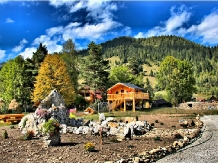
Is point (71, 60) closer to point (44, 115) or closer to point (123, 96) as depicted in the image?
point (123, 96)

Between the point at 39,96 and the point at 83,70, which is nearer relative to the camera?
the point at 39,96

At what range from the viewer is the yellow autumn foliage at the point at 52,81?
159ft

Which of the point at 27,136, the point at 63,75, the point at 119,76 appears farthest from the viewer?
the point at 119,76

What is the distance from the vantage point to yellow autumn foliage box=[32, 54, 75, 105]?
48562mm

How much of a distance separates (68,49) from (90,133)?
51.4 metres

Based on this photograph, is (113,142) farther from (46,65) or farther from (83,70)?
(83,70)

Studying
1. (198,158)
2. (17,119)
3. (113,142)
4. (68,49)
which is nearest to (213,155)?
(198,158)

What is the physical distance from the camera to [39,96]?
48.3m

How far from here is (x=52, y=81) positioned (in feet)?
161

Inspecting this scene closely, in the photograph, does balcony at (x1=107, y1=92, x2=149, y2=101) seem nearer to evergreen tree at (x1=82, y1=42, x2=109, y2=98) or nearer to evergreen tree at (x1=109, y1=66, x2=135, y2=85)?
evergreen tree at (x1=82, y1=42, x2=109, y2=98)

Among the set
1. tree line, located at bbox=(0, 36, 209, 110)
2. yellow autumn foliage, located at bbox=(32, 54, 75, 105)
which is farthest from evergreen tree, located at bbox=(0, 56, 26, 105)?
yellow autumn foliage, located at bbox=(32, 54, 75, 105)

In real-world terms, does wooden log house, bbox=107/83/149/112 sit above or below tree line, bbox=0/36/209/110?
below

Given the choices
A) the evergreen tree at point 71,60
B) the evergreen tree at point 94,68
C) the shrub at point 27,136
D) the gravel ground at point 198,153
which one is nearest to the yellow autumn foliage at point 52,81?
the evergreen tree at point 94,68

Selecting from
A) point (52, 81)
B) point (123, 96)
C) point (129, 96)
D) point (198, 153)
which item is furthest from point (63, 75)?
point (198, 153)
